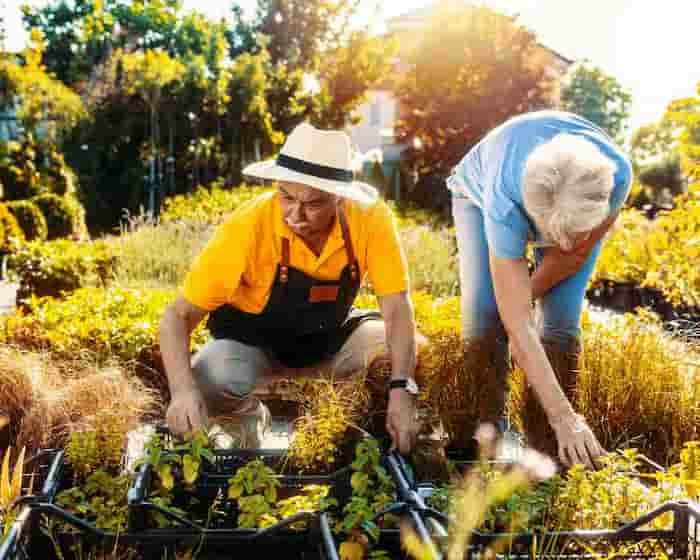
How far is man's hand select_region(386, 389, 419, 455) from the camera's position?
271 cm

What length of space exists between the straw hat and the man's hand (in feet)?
2.17

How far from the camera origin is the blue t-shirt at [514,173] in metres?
2.64

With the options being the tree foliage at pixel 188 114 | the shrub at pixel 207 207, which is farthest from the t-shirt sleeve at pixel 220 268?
the tree foliage at pixel 188 114

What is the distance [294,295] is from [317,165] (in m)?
0.54

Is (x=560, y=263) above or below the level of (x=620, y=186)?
below

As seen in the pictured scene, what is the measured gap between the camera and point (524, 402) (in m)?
2.98

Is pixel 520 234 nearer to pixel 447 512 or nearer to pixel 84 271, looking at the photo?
pixel 447 512

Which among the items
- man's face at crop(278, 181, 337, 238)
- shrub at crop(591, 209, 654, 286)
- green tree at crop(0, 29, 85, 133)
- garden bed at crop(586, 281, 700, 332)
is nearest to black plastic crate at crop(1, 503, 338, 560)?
man's face at crop(278, 181, 337, 238)

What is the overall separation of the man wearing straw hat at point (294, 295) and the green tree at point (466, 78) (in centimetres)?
1711

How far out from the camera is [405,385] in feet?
9.21

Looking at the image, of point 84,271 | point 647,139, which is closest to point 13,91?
point 84,271

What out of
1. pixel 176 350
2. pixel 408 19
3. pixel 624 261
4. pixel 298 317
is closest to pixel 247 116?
pixel 624 261

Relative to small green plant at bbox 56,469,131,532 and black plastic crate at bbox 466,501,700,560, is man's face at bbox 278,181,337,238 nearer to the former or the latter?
small green plant at bbox 56,469,131,532

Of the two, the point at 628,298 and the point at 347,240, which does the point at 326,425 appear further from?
the point at 628,298
